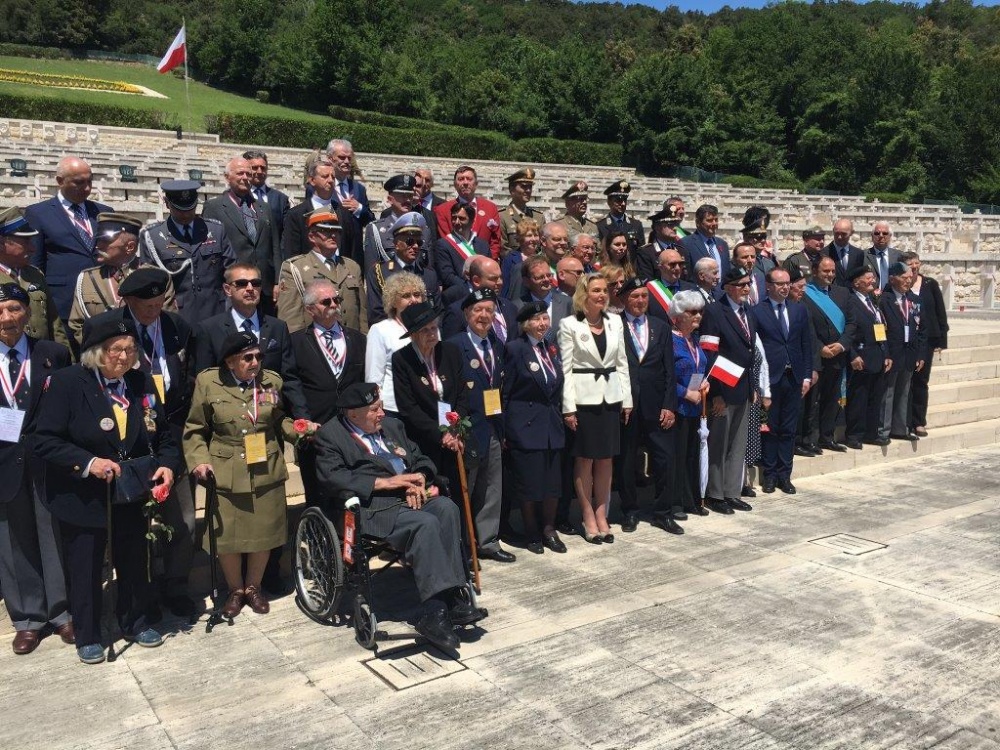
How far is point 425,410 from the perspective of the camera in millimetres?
5965

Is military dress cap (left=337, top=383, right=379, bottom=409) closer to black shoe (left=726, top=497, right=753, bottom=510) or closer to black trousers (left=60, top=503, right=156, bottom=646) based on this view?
black trousers (left=60, top=503, right=156, bottom=646)

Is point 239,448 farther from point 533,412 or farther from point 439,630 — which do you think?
point 533,412

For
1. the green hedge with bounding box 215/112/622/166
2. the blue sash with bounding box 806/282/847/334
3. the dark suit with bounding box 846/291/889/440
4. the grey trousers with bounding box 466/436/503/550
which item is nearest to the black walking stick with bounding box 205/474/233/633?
the grey trousers with bounding box 466/436/503/550

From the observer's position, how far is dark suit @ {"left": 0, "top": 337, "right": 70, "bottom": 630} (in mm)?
5070

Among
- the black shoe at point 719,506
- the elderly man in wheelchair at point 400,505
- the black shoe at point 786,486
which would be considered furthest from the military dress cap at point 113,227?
the black shoe at point 786,486

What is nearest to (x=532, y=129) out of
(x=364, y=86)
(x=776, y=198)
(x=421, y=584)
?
(x=364, y=86)

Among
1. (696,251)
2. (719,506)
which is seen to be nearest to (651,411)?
(719,506)

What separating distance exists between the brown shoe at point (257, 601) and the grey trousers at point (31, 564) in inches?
40.6

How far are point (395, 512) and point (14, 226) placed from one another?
3000 mm

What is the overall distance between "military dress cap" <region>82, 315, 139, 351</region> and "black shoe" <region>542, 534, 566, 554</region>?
3366 mm

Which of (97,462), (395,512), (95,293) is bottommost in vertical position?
(395,512)

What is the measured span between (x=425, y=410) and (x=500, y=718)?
2226 mm

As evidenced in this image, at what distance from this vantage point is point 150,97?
188 feet

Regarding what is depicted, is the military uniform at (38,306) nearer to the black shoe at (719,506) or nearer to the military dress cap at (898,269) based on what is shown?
the black shoe at (719,506)
